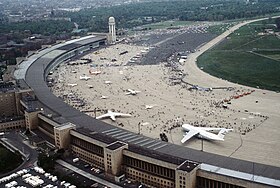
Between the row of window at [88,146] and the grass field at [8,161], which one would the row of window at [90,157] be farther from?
the grass field at [8,161]

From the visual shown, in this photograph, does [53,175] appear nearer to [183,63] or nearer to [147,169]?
[147,169]

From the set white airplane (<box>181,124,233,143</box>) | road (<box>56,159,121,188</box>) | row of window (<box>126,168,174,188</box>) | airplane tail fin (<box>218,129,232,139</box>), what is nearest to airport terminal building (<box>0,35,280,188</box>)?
row of window (<box>126,168,174,188</box>)

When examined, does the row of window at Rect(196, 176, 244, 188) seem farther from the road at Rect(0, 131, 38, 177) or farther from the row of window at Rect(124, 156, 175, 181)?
the road at Rect(0, 131, 38, 177)

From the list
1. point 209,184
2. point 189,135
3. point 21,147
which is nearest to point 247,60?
point 189,135

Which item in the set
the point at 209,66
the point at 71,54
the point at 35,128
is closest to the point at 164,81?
the point at 209,66

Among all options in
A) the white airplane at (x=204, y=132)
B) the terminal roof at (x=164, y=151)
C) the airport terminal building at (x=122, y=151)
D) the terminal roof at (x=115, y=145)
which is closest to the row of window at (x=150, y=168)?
the airport terminal building at (x=122, y=151)

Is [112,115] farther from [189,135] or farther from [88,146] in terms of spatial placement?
[88,146]
